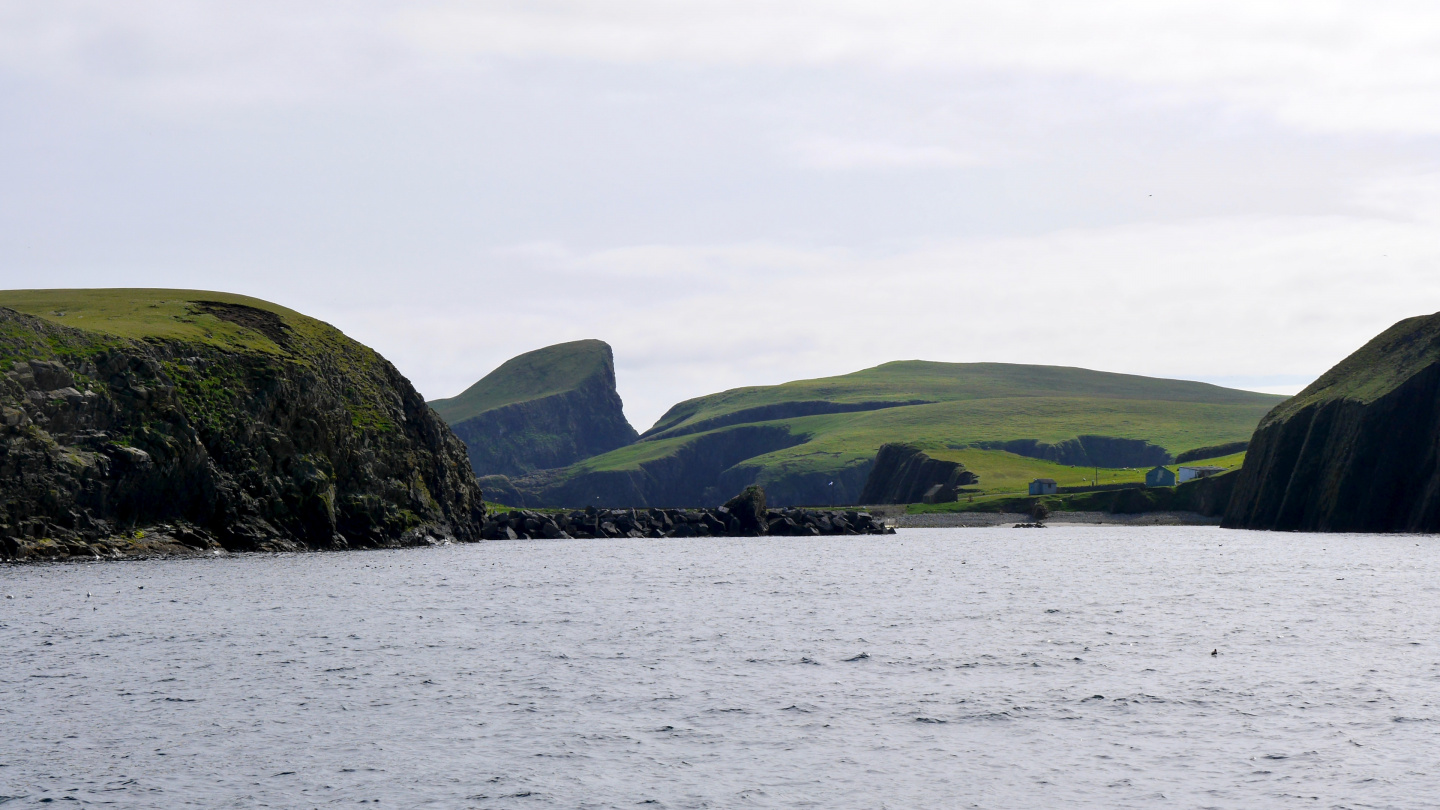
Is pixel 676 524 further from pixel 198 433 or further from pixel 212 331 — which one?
pixel 198 433

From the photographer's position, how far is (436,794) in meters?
23.8

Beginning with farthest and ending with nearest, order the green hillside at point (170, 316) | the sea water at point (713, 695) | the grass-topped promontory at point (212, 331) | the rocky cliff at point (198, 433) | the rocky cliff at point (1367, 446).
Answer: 1. the rocky cliff at point (1367, 446)
2. the green hillside at point (170, 316)
3. the grass-topped promontory at point (212, 331)
4. the rocky cliff at point (198, 433)
5. the sea water at point (713, 695)

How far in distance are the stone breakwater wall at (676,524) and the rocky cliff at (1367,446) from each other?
197 ft

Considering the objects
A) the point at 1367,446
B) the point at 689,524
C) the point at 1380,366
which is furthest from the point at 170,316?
the point at 1380,366

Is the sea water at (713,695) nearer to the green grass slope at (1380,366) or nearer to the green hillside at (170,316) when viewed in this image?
the green hillside at (170,316)

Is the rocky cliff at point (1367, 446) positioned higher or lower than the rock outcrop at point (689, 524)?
higher

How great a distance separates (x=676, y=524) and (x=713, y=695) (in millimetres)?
150666

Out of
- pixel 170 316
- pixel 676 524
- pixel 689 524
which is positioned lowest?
pixel 676 524

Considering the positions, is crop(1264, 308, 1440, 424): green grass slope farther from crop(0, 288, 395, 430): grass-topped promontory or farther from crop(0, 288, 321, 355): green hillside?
crop(0, 288, 321, 355): green hillside

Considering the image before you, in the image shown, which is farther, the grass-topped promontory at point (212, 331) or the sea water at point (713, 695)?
the grass-topped promontory at point (212, 331)

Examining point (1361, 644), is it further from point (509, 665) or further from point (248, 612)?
point (248, 612)

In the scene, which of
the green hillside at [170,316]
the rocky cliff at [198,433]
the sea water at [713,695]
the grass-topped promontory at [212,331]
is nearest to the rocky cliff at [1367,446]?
the sea water at [713,695]

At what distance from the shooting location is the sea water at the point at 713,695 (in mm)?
24516

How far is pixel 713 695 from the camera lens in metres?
35.1
